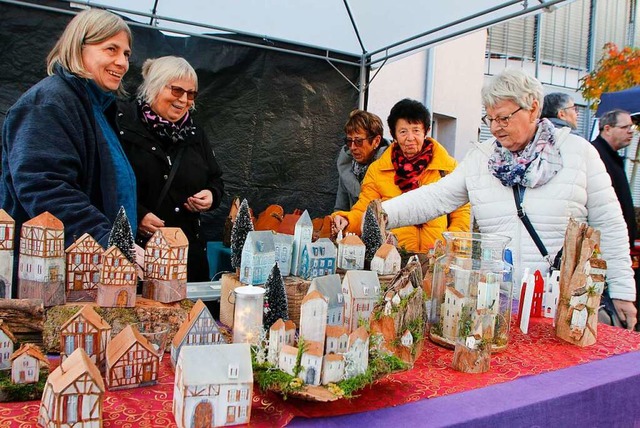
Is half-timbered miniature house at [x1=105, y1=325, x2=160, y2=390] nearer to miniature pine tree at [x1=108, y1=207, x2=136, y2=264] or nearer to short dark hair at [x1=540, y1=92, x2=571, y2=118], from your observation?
miniature pine tree at [x1=108, y1=207, x2=136, y2=264]

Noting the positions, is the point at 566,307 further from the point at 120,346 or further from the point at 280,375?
the point at 120,346

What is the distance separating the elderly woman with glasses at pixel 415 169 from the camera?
2.96 m

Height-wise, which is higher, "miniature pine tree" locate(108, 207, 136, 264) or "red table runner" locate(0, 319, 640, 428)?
"miniature pine tree" locate(108, 207, 136, 264)

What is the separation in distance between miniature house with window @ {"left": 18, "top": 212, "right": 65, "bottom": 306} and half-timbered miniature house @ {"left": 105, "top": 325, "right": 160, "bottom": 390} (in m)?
0.29

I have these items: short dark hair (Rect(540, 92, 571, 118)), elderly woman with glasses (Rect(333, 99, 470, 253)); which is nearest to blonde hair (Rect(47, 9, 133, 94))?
elderly woman with glasses (Rect(333, 99, 470, 253))

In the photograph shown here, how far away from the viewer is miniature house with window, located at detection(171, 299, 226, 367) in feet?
4.13

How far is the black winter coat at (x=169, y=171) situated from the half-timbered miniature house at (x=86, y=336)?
4.34ft

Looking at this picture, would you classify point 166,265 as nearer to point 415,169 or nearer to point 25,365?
point 25,365

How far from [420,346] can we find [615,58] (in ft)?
24.2

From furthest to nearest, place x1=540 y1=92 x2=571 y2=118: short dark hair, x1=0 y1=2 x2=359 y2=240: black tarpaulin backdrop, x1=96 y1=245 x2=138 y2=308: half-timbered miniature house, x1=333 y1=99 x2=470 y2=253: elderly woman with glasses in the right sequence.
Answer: x1=0 y1=2 x2=359 y2=240: black tarpaulin backdrop
x1=540 y1=92 x2=571 y2=118: short dark hair
x1=333 y1=99 x2=470 y2=253: elderly woman with glasses
x1=96 y1=245 x2=138 y2=308: half-timbered miniature house

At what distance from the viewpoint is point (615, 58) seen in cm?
732

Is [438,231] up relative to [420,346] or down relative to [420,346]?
up

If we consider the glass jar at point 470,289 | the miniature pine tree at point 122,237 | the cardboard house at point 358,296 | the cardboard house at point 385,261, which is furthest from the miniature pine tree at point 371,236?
the miniature pine tree at point 122,237

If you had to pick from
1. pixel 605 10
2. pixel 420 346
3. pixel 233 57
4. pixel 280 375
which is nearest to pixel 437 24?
pixel 233 57
